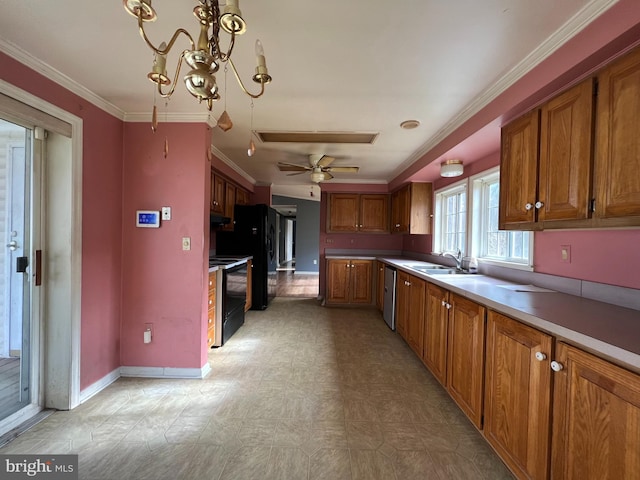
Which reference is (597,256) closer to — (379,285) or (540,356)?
(540,356)

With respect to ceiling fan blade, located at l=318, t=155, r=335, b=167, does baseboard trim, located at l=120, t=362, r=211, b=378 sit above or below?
below

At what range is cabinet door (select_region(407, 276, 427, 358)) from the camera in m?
2.68

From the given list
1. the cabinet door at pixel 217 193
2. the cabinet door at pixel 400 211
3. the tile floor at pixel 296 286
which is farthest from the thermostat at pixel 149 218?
the tile floor at pixel 296 286

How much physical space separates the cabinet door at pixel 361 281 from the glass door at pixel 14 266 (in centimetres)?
387

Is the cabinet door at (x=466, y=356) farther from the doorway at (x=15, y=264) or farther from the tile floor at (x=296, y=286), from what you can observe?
the tile floor at (x=296, y=286)

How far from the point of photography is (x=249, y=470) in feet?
4.90

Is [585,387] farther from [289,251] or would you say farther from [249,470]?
[289,251]

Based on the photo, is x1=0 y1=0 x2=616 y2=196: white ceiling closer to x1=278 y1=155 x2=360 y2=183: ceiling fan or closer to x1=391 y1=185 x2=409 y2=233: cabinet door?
x1=278 y1=155 x2=360 y2=183: ceiling fan

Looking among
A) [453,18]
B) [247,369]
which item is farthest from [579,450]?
[247,369]

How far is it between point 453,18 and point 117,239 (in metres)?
2.77

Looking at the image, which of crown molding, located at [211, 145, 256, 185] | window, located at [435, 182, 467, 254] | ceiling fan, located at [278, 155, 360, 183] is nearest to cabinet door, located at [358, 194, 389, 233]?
window, located at [435, 182, 467, 254]

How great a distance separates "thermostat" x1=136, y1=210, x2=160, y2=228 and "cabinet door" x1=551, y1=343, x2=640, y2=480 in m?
2.75

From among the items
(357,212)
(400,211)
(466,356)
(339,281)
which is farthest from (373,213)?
(466,356)

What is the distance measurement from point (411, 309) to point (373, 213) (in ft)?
8.12
